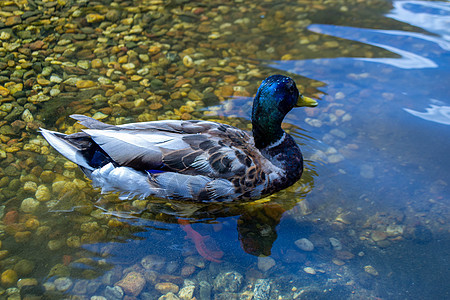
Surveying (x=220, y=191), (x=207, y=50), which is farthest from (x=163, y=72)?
(x=220, y=191)

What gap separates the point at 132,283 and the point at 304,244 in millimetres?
1615

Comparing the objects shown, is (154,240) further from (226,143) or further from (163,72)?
(163,72)

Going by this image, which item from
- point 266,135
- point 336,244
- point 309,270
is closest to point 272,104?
point 266,135

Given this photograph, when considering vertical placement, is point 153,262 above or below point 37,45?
below

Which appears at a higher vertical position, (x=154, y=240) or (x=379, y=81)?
(x=379, y=81)

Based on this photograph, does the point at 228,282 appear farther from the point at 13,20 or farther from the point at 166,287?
the point at 13,20

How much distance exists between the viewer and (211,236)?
174 inches

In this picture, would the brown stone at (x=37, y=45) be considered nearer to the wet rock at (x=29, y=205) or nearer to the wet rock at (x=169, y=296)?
the wet rock at (x=29, y=205)

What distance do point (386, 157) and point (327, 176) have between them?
0.76 meters

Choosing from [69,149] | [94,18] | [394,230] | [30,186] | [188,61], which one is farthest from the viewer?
[94,18]

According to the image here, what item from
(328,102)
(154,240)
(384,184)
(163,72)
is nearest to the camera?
(154,240)

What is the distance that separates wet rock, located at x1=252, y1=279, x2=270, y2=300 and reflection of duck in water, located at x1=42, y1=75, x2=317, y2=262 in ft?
2.93

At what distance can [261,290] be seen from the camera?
393cm

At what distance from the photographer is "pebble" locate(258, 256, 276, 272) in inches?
162
